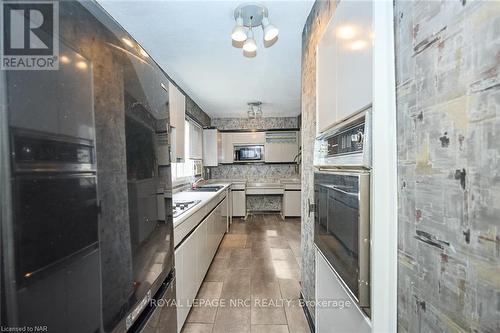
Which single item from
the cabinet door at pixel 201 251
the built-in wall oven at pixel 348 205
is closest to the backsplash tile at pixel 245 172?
the cabinet door at pixel 201 251

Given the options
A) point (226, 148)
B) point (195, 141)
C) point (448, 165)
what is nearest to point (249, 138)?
point (226, 148)

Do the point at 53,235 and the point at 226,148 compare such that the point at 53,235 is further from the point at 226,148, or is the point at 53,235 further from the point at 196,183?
the point at 226,148

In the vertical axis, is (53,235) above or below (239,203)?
above

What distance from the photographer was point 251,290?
242 centimetres

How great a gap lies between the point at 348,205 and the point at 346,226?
3.6 inches

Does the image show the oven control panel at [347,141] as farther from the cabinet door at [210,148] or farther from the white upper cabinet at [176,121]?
the cabinet door at [210,148]

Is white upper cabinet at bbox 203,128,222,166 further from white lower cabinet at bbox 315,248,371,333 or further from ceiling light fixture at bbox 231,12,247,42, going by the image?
white lower cabinet at bbox 315,248,371,333

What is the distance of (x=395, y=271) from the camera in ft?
2.54

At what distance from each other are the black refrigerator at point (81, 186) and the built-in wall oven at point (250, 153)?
506 centimetres

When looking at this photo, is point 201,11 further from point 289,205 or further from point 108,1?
point 289,205

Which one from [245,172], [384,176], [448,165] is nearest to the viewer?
[448,165]

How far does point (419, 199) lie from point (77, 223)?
2.82ft

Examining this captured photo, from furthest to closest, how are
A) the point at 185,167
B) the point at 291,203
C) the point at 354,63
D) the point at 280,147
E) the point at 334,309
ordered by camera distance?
the point at 280,147 → the point at 291,203 → the point at 185,167 → the point at 334,309 → the point at 354,63
